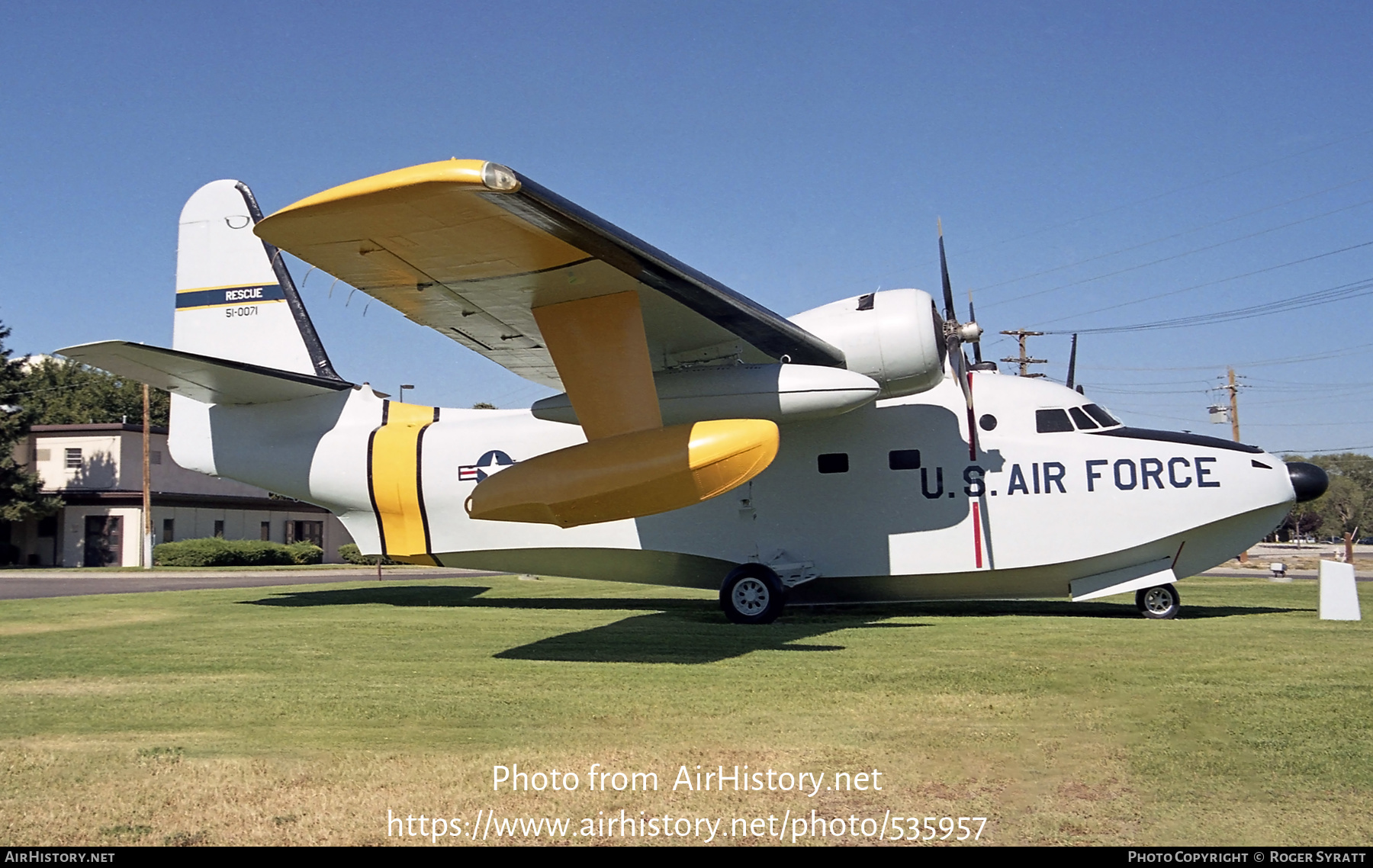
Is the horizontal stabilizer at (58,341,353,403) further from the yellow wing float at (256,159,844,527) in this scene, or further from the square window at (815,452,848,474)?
the square window at (815,452,848,474)

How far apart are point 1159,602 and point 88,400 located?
6810cm

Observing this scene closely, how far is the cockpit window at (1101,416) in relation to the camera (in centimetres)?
1284

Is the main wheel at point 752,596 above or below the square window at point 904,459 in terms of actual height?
below

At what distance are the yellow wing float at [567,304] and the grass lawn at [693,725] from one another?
162cm

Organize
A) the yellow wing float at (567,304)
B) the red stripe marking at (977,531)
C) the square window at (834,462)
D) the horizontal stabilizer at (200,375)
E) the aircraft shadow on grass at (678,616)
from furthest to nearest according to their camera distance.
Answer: the square window at (834,462) → the red stripe marking at (977,531) → the horizontal stabilizer at (200,375) → the aircraft shadow on grass at (678,616) → the yellow wing float at (567,304)

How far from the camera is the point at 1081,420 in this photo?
42.0 ft

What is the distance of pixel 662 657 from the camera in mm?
8984

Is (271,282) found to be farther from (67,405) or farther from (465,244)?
(67,405)

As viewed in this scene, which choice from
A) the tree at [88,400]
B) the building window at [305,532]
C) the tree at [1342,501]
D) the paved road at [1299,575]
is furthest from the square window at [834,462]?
the tree at [1342,501]

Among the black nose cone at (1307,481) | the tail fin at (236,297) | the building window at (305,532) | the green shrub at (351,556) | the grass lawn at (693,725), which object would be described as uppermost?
the tail fin at (236,297)

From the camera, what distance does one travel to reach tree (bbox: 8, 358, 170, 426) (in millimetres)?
63031

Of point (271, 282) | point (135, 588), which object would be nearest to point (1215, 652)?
point (271, 282)

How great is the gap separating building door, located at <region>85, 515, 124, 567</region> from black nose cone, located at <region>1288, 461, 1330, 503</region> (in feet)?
137

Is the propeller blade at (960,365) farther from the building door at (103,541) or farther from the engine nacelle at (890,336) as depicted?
the building door at (103,541)
